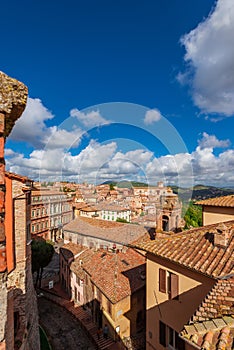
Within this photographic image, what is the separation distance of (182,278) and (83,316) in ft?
52.9

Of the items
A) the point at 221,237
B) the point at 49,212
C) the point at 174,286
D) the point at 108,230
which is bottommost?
the point at 108,230

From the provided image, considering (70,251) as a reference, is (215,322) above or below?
above

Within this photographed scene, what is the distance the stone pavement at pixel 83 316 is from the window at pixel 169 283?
10421 millimetres

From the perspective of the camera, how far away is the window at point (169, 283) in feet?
30.8

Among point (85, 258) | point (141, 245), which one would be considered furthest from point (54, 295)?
point (141, 245)

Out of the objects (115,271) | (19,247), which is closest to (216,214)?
(115,271)

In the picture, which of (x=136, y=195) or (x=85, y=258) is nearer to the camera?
(x=85, y=258)

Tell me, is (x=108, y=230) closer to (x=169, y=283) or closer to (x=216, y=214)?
(x=216, y=214)

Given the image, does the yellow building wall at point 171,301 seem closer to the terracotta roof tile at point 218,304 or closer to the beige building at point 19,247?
the terracotta roof tile at point 218,304

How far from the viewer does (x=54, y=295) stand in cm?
2566

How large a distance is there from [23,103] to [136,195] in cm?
6547

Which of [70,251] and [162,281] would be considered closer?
[162,281]

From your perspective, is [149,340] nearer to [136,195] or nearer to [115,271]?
[115,271]

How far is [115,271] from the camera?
19875 millimetres
